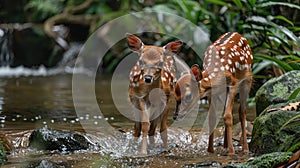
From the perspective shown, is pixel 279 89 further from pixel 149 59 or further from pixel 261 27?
pixel 261 27

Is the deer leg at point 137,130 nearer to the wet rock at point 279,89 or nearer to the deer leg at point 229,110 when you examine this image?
the deer leg at point 229,110

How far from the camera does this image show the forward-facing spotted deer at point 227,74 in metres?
4.93

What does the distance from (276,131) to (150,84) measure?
113 cm

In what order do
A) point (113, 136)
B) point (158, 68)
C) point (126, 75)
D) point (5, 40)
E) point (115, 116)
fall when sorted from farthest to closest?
point (5, 40)
point (126, 75)
point (115, 116)
point (113, 136)
point (158, 68)

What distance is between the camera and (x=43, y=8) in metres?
16.1

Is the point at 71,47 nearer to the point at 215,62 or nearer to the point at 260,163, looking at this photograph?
the point at 215,62

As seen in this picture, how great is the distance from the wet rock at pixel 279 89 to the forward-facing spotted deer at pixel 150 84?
1024 mm

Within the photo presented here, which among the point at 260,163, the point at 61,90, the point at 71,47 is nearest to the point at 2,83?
the point at 61,90

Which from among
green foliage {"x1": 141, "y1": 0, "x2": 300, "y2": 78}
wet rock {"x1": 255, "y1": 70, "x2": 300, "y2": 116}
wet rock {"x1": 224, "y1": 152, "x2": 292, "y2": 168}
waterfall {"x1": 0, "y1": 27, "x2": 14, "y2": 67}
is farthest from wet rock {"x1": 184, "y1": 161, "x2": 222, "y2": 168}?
waterfall {"x1": 0, "y1": 27, "x2": 14, "y2": 67}

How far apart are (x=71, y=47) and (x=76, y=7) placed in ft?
3.74

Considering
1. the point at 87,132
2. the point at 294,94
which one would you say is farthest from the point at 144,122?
the point at 294,94

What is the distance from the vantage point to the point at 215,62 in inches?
200

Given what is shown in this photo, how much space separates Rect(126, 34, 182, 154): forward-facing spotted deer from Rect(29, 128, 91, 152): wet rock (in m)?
0.60

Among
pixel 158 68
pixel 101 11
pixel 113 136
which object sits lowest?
pixel 113 136
